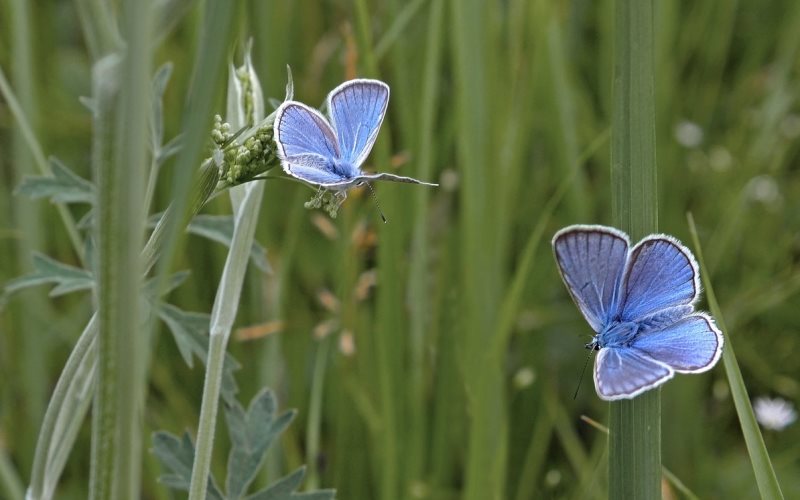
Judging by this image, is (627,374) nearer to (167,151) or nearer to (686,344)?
(686,344)

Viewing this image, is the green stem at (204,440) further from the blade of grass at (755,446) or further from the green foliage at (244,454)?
the blade of grass at (755,446)

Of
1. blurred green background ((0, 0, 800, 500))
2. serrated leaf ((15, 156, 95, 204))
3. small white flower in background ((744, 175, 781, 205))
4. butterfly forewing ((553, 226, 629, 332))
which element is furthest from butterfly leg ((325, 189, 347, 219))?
small white flower in background ((744, 175, 781, 205))

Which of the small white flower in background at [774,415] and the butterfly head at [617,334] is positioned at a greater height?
the butterfly head at [617,334]

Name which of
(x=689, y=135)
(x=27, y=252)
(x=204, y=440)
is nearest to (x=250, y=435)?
(x=204, y=440)

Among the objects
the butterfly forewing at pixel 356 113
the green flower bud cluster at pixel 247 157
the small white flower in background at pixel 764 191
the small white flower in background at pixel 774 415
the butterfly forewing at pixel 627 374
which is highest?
the butterfly forewing at pixel 356 113

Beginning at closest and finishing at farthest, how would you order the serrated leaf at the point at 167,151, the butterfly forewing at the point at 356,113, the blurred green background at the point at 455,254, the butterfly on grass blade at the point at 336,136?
the butterfly on grass blade at the point at 336,136 < the butterfly forewing at the point at 356,113 < the serrated leaf at the point at 167,151 < the blurred green background at the point at 455,254

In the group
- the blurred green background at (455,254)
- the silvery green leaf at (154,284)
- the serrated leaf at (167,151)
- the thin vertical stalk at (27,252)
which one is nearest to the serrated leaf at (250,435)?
the silvery green leaf at (154,284)
